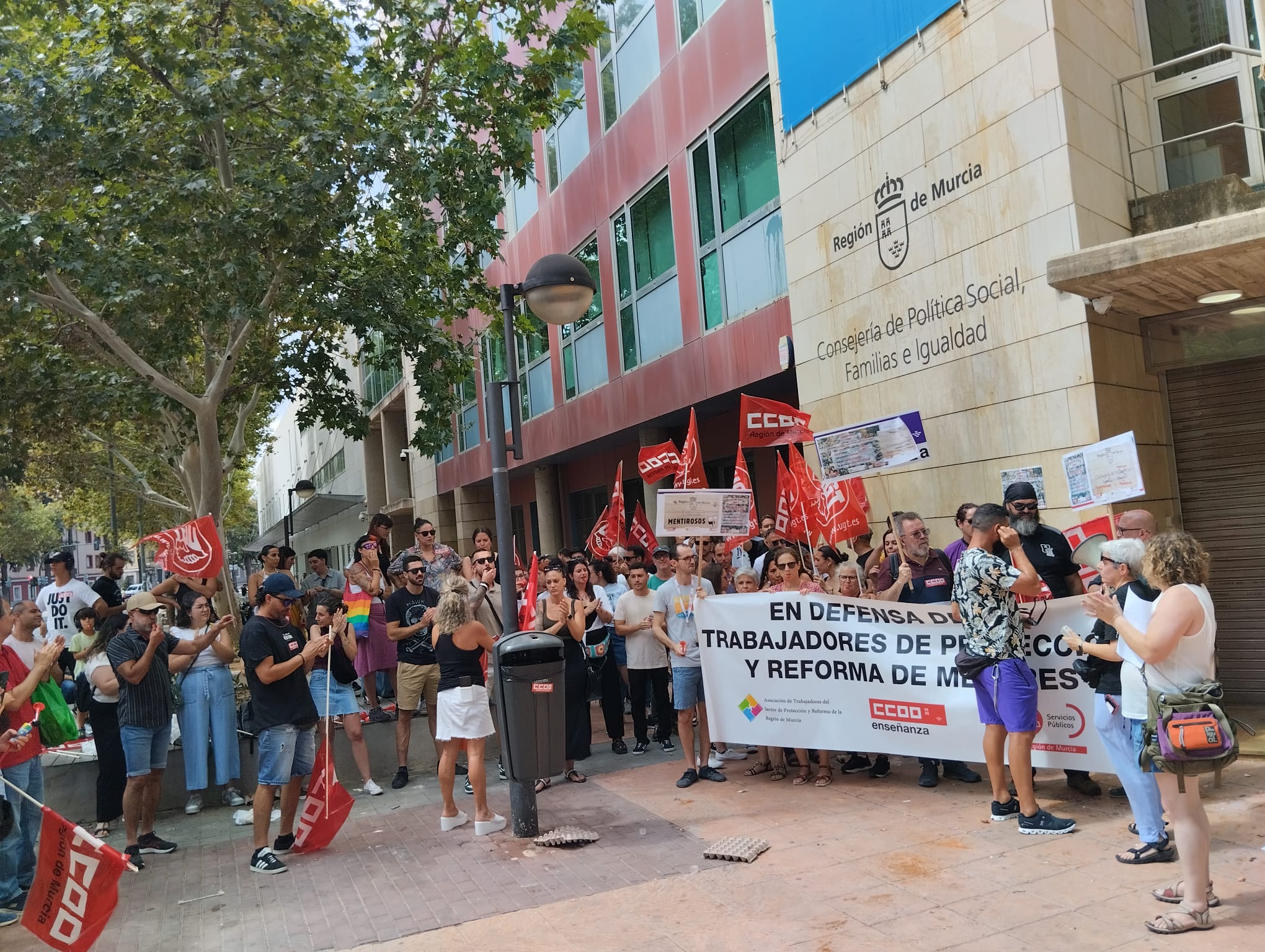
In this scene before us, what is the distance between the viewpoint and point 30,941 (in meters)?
5.91

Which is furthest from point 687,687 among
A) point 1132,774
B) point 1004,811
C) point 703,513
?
point 1132,774

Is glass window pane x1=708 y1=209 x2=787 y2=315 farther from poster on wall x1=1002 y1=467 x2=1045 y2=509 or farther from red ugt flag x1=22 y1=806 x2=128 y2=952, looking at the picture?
red ugt flag x1=22 y1=806 x2=128 y2=952

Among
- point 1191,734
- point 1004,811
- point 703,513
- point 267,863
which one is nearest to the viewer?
point 1191,734

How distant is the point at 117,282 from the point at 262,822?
24.2 feet

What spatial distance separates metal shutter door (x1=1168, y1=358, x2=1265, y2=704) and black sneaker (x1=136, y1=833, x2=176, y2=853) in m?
8.51

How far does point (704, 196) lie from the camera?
45.8 feet

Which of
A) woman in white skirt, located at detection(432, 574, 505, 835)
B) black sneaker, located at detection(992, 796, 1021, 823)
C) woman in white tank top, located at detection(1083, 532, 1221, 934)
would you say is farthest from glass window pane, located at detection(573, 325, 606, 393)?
woman in white tank top, located at detection(1083, 532, 1221, 934)

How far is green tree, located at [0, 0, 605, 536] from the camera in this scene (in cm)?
1127

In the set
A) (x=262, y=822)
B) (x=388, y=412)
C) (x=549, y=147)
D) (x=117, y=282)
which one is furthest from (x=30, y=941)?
(x=388, y=412)

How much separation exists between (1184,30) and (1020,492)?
5.07 meters

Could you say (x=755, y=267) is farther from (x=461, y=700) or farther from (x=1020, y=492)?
(x=461, y=700)

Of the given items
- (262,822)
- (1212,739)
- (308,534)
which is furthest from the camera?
(308,534)

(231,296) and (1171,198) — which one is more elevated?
(231,296)

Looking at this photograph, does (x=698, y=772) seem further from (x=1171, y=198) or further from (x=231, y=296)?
(x=231, y=296)
